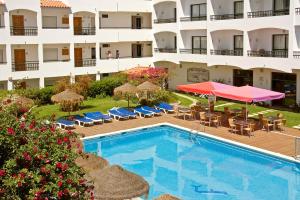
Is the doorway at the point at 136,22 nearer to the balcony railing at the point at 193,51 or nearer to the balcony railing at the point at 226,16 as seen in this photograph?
the balcony railing at the point at 193,51

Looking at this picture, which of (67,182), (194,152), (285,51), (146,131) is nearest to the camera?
(67,182)

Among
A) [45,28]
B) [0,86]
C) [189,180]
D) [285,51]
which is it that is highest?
[45,28]

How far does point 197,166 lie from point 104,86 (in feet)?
59.9

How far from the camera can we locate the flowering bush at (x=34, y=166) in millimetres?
7734

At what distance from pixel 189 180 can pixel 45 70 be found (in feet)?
72.4

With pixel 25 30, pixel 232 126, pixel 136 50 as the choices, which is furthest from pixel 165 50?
pixel 232 126

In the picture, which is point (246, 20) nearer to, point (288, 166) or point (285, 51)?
point (285, 51)

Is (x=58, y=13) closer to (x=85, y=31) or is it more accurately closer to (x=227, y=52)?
(x=85, y=31)

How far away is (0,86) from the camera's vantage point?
3603cm

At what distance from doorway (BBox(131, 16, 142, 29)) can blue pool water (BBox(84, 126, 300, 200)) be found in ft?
65.0

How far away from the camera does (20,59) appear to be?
37000mm

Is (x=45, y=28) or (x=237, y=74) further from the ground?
(x=45, y=28)

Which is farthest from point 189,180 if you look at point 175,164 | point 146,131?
point 146,131

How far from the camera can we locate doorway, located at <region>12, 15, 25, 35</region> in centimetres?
3612
